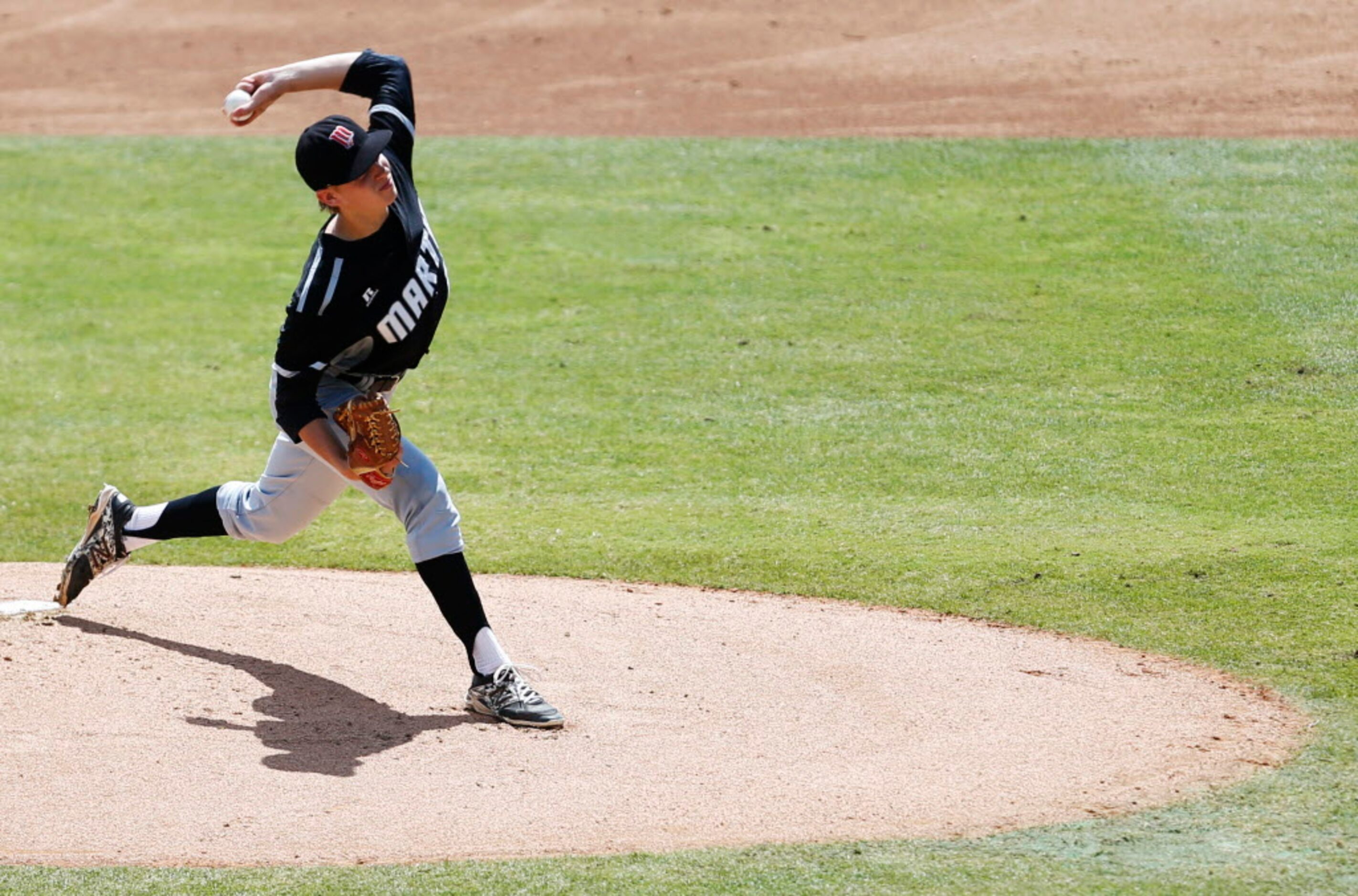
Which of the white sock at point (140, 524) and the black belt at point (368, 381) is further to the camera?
the white sock at point (140, 524)

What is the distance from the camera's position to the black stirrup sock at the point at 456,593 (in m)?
4.86

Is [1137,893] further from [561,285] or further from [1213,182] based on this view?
[1213,182]

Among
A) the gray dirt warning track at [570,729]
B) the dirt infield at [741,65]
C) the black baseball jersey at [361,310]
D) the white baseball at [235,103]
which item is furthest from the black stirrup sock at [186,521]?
the dirt infield at [741,65]

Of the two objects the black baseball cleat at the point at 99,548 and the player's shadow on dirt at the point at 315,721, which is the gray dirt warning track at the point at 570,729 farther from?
the black baseball cleat at the point at 99,548

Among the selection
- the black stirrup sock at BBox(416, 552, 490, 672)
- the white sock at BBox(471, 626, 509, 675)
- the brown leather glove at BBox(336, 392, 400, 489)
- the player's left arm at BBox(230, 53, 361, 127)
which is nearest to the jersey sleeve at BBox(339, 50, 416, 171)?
the player's left arm at BBox(230, 53, 361, 127)

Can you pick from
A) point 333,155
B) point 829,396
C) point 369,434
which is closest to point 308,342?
point 369,434

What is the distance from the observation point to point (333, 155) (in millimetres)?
4488

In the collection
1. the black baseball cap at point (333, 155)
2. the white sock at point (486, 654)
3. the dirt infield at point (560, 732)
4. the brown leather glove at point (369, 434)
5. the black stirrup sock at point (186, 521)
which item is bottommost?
the dirt infield at point (560, 732)

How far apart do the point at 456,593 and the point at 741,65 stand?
10438 mm

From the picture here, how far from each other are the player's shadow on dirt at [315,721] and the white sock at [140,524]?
44 centimetres

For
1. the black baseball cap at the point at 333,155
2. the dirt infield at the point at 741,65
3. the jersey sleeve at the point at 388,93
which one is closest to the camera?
the black baseball cap at the point at 333,155

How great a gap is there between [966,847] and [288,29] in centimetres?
1389

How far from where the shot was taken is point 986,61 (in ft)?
45.3

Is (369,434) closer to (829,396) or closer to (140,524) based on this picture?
(140,524)
